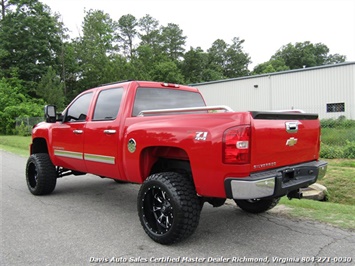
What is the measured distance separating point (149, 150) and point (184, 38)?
68.4m

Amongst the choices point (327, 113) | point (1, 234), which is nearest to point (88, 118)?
point (1, 234)

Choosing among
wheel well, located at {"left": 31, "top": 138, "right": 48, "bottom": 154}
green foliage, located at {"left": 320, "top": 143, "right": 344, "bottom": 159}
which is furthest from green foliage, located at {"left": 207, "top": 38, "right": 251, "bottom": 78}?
wheel well, located at {"left": 31, "top": 138, "right": 48, "bottom": 154}

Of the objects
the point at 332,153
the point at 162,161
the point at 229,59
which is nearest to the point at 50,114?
the point at 162,161

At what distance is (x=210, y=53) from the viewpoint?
72688 mm

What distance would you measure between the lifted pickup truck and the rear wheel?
793 millimetres

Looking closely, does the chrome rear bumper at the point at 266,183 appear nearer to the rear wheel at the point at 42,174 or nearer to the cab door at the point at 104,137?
the cab door at the point at 104,137

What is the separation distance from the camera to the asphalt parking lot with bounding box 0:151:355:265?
344cm

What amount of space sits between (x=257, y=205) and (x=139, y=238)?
6.00 ft

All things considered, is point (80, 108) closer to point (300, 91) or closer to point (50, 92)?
point (300, 91)

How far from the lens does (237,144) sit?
125 inches

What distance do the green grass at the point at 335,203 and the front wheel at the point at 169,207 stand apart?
2.03m

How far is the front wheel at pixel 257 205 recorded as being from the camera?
468cm

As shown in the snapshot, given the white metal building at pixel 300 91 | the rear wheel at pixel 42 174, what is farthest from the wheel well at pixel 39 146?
the white metal building at pixel 300 91

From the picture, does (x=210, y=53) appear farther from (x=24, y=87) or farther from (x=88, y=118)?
(x=88, y=118)
